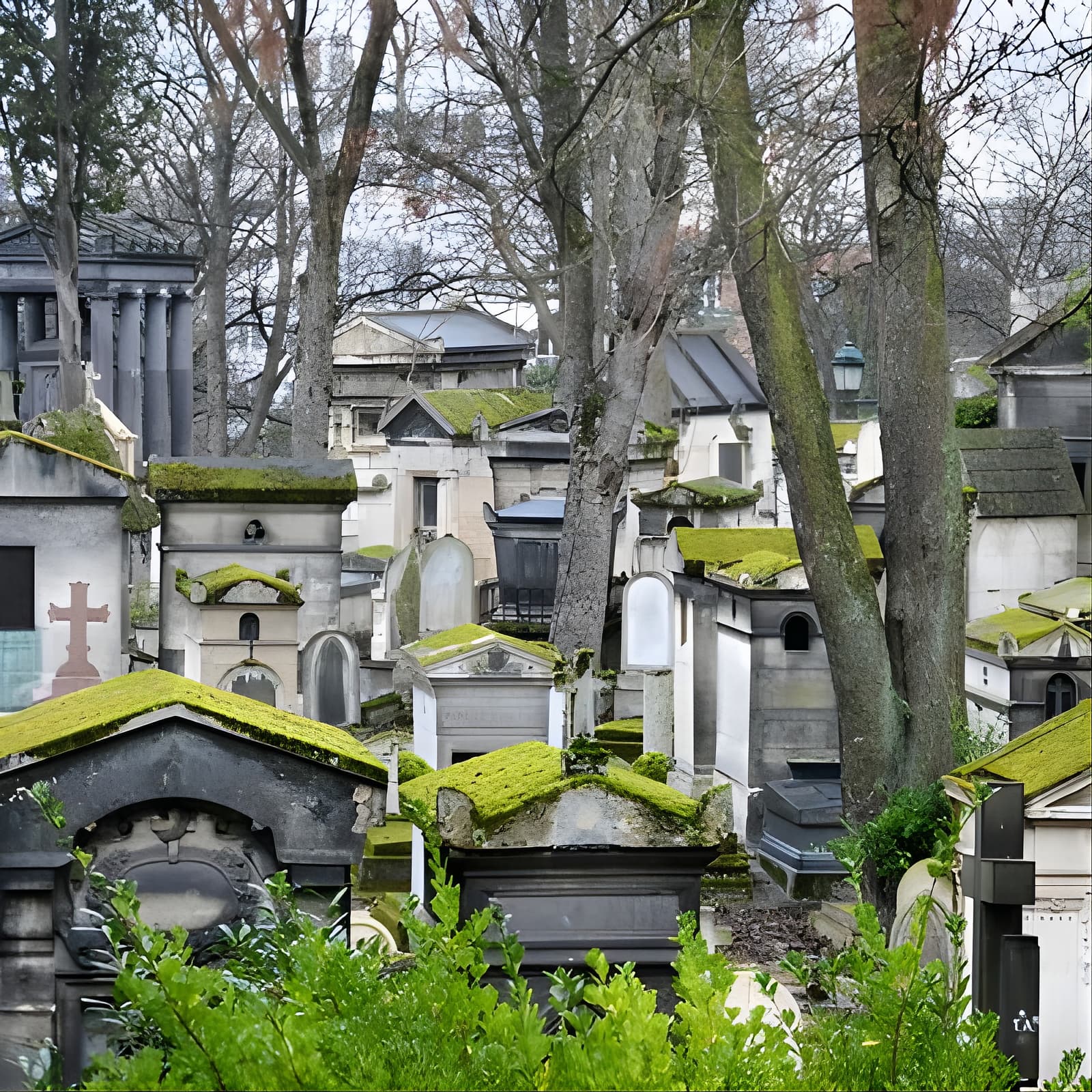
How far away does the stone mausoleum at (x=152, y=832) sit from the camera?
195 inches

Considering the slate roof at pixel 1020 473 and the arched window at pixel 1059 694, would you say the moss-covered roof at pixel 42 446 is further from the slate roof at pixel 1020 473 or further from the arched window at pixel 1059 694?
the slate roof at pixel 1020 473

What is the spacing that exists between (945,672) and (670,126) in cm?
581

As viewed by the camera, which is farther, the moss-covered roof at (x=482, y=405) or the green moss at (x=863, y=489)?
the moss-covered roof at (x=482, y=405)

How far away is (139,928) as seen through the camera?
9.89 feet

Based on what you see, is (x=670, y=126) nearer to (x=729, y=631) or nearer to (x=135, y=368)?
(x=729, y=631)

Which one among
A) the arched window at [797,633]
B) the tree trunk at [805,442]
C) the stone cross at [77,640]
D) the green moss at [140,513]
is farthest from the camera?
the green moss at [140,513]

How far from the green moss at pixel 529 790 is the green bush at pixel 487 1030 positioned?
70.0 inches

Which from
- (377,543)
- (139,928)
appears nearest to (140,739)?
(139,928)

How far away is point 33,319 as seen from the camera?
29.4 m

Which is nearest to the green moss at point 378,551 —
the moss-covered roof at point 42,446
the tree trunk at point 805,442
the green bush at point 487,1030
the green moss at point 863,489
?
the green moss at point 863,489

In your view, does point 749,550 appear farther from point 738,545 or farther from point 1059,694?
point 1059,694

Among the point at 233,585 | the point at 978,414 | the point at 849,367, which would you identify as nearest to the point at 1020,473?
the point at 849,367

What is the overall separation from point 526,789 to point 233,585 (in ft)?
22.2

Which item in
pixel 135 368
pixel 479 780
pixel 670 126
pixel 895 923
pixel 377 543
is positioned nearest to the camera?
pixel 479 780
